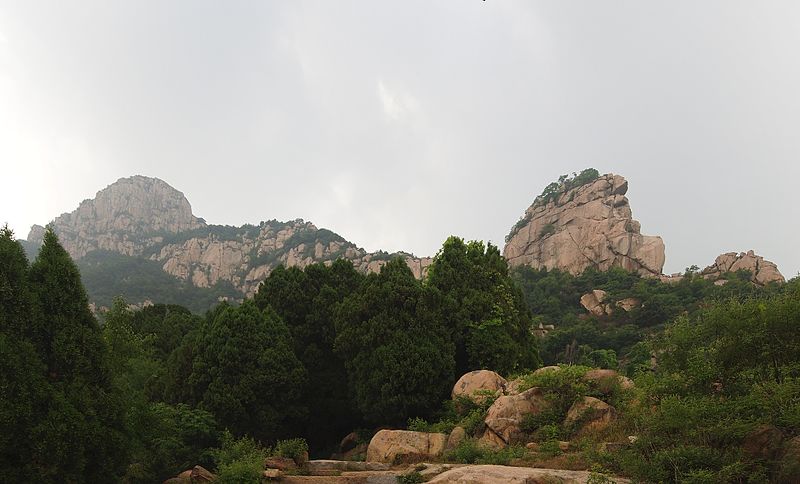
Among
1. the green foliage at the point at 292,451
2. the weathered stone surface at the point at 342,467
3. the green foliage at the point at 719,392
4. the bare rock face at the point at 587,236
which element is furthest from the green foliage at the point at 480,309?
the bare rock face at the point at 587,236

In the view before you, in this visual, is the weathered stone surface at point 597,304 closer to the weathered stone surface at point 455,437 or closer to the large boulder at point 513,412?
the large boulder at point 513,412

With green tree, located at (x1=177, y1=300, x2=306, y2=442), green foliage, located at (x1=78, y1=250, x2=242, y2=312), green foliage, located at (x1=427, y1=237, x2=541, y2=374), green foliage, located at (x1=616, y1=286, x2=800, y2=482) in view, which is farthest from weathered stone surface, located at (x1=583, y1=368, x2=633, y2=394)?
green foliage, located at (x1=78, y1=250, x2=242, y2=312)

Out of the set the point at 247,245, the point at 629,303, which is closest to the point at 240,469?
the point at 629,303

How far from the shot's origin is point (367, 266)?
8362cm

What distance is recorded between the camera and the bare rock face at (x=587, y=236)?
67.2 meters

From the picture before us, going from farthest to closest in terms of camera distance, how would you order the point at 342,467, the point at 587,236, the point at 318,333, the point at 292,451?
1. the point at 587,236
2. the point at 318,333
3. the point at 292,451
4. the point at 342,467

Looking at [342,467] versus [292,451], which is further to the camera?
[292,451]

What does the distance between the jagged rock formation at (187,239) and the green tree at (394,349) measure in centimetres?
5933

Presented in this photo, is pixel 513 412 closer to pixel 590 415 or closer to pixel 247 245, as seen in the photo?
pixel 590 415

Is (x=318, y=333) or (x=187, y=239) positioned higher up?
(x=187, y=239)

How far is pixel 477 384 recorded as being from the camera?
1839 centimetres

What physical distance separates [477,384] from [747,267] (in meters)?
54.1

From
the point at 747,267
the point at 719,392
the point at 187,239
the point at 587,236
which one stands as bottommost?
the point at 719,392

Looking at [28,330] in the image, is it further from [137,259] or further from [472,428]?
[137,259]
